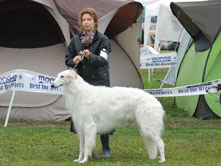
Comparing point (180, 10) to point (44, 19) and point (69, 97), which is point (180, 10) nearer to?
point (44, 19)

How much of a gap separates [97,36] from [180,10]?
458cm

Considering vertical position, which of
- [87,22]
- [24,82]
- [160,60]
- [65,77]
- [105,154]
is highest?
[160,60]

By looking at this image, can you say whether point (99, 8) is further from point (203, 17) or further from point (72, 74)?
point (72, 74)

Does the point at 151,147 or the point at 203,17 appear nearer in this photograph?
the point at 151,147

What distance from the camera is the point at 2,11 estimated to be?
33.8 feet

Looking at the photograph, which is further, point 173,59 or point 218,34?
point 173,59

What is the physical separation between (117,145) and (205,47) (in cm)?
423

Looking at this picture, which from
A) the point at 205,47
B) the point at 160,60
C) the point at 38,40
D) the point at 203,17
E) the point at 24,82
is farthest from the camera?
the point at 160,60

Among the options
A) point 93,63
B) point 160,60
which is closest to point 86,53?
A: point 93,63

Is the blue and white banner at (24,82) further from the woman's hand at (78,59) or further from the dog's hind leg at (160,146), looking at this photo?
the dog's hind leg at (160,146)

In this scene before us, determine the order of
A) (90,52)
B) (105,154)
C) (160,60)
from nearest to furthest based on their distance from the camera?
1. (90,52)
2. (105,154)
3. (160,60)

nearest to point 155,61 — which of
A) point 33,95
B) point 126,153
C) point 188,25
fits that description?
point 188,25

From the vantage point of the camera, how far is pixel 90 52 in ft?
19.9

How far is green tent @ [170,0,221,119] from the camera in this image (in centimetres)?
996
